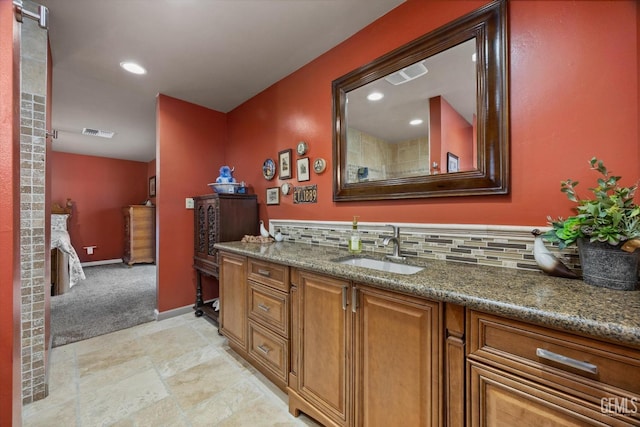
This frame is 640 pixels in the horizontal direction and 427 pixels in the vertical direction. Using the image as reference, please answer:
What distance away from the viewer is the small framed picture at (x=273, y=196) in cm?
262

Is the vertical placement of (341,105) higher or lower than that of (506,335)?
higher

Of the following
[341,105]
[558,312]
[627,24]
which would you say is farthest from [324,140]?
[558,312]

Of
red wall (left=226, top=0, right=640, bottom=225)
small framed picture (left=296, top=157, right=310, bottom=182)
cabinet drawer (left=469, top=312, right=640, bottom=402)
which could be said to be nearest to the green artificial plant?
red wall (left=226, top=0, right=640, bottom=225)

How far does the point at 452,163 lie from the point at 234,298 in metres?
1.80

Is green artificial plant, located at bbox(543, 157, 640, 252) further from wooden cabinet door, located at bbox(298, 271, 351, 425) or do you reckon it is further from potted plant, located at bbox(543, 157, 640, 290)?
wooden cabinet door, located at bbox(298, 271, 351, 425)

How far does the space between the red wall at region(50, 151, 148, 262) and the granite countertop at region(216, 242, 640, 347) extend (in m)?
6.59

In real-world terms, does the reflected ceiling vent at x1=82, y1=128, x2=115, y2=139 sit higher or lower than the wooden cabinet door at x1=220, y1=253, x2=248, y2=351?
higher

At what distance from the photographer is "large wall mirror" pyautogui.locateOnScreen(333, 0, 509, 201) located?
1.27m

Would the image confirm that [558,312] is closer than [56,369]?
Yes

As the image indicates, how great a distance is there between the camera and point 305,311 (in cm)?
142

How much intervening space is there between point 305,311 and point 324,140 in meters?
1.36

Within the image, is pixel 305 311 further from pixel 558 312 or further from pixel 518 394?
pixel 558 312

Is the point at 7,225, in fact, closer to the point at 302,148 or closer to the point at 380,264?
the point at 380,264

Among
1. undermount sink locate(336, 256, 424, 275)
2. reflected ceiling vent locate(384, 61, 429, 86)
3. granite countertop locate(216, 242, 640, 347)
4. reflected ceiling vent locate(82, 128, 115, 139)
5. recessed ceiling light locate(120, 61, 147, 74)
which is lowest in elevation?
undermount sink locate(336, 256, 424, 275)
